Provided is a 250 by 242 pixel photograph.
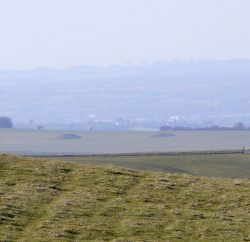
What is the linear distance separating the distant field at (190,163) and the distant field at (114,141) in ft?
256

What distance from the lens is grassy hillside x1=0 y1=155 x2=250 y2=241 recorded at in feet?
83.5

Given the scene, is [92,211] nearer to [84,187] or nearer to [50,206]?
[50,206]

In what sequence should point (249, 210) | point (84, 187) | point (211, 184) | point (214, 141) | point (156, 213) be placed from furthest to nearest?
1. point (214, 141)
2. point (211, 184)
3. point (84, 187)
4. point (249, 210)
5. point (156, 213)

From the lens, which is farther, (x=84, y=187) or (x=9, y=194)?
(x=84, y=187)

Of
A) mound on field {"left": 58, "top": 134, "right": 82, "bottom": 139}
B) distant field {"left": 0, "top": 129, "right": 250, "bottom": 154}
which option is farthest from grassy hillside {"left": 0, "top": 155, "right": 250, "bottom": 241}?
mound on field {"left": 58, "top": 134, "right": 82, "bottom": 139}

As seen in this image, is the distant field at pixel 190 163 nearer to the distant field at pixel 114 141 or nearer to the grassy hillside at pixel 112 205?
the grassy hillside at pixel 112 205

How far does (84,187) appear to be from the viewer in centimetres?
3212

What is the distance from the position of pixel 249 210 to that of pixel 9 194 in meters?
7.80

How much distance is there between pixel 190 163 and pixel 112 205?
1462 inches

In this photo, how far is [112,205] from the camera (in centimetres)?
2909

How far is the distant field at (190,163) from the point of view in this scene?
60312mm

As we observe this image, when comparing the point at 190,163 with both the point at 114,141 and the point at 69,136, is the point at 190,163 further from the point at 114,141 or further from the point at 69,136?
the point at 69,136

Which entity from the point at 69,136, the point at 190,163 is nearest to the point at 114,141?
the point at 69,136

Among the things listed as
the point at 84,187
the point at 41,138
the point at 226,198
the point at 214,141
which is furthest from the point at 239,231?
the point at 41,138
